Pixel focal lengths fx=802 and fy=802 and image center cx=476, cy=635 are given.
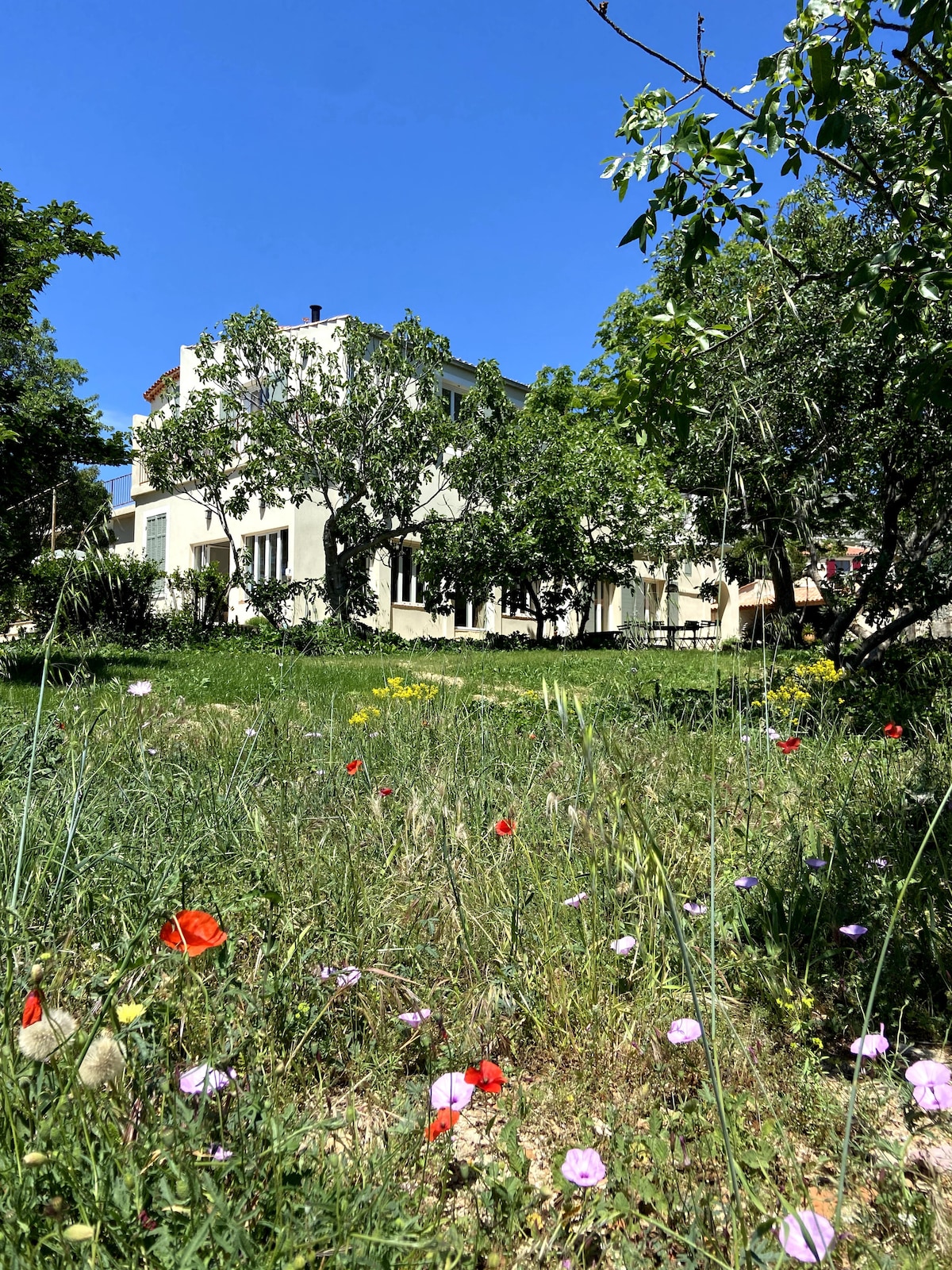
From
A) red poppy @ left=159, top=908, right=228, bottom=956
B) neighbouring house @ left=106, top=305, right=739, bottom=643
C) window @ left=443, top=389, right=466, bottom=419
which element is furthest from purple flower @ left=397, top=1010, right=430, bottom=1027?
window @ left=443, top=389, right=466, bottom=419

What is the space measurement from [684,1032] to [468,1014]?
0.45 meters

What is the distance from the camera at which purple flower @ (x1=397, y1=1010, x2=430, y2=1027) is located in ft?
4.85

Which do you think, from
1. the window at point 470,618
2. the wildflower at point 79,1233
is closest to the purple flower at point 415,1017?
the wildflower at point 79,1233

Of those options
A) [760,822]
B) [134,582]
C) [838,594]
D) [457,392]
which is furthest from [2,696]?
[457,392]

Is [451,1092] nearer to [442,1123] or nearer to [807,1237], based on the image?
[442,1123]

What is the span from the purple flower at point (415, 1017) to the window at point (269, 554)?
17447 mm

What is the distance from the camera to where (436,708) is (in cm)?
421

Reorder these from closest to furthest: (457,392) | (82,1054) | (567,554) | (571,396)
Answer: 1. (82,1054)
2. (567,554)
3. (457,392)
4. (571,396)

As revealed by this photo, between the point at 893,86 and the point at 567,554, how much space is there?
15366 mm

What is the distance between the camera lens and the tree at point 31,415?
9227mm

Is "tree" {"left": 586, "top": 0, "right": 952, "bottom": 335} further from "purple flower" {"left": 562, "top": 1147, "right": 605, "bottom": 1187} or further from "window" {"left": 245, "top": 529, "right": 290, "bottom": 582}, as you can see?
"window" {"left": 245, "top": 529, "right": 290, "bottom": 582}

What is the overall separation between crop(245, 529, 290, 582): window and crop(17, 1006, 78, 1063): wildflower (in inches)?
702

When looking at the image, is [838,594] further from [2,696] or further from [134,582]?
[134,582]

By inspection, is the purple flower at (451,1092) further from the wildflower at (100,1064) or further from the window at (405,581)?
the window at (405,581)
